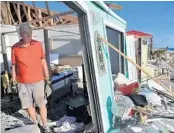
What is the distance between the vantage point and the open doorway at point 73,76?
143 inches

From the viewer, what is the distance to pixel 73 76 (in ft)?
23.6

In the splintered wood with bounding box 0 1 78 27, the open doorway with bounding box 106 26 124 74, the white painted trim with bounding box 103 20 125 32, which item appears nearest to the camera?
the white painted trim with bounding box 103 20 125 32

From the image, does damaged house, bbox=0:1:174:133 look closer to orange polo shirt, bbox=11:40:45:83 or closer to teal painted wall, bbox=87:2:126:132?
teal painted wall, bbox=87:2:126:132

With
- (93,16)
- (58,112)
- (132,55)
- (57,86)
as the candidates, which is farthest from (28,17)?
(93,16)

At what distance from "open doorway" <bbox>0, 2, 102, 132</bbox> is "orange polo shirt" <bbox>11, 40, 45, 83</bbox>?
67cm

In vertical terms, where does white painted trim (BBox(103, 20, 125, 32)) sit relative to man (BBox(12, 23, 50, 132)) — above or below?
above

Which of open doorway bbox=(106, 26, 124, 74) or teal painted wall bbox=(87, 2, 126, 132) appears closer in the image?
teal painted wall bbox=(87, 2, 126, 132)

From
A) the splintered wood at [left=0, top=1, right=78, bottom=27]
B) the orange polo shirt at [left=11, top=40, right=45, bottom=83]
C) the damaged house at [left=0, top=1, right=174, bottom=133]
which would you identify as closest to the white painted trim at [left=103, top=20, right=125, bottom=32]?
the damaged house at [left=0, top=1, right=174, bottom=133]

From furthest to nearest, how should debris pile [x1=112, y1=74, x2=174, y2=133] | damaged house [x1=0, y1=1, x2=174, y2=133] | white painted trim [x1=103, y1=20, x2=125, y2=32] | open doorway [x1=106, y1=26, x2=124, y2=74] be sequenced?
open doorway [x1=106, y1=26, x2=124, y2=74], white painted trim [x1=103, y1=20, x2=125, y2=32], debris pile [x1=112, y1=74, x2=174, y2=133], damaged house [x1=0, y1=1, x2=174, y2=133]

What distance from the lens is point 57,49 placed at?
11.2 m

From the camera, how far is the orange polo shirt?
362 cm

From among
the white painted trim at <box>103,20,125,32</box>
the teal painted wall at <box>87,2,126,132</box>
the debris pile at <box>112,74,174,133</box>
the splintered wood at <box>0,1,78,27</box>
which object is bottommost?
the debris pile at <box>112,74,174,133</box>

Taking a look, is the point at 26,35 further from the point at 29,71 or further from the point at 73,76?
the point at 73,76

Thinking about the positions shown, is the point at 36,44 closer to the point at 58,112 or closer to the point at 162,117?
the point at 58,112
